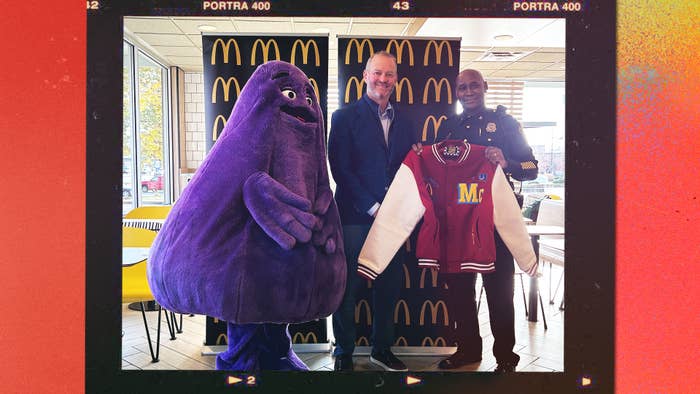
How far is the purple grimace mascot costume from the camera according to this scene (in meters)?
0.84

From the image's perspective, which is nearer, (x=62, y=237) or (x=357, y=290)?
(x=62, y=237)

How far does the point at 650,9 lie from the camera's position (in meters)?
0.87

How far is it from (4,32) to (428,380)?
137 cm

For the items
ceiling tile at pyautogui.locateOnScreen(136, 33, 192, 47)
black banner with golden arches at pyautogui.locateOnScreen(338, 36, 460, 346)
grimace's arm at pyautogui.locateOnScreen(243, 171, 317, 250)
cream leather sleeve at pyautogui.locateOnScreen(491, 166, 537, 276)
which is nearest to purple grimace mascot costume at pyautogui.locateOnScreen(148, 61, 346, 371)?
grimace's arm at pyautogui.locateOnScreen(243, 171, 317, 250)

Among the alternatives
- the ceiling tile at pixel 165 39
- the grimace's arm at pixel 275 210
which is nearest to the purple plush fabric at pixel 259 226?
the grimace's arm at pixel 275 210

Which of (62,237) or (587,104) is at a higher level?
(587,104)

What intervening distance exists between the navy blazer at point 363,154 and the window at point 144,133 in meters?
0.48

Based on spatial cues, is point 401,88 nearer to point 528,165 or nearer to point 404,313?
point 528,165

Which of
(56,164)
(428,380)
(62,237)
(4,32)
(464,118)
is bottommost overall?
(428,380)

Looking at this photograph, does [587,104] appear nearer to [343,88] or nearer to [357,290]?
[343,88]

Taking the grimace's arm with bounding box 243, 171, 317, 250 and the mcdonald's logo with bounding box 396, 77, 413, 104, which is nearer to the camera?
the grimace's arm with bounding box 243, 171, 317, 250

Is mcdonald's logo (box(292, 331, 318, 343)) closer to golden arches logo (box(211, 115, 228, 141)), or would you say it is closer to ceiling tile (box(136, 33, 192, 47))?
golden arches logo (box(211, 115, 228, 141))

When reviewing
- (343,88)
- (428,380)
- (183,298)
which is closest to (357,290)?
(428,380)

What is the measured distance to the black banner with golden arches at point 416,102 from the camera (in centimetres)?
94
